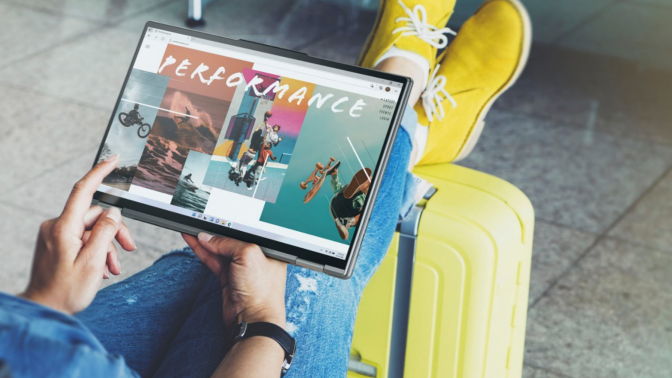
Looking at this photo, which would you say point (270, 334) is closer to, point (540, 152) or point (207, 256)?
point (207, 256)

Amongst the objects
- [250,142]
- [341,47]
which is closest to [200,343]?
[250,142]

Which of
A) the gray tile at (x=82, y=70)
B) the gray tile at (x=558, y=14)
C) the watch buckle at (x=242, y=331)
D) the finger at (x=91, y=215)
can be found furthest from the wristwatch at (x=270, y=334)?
the gray tile at (x=558, y=14)

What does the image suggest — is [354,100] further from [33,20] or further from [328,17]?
[33,20]

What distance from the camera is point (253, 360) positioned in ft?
2.20

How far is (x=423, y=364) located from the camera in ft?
3.43

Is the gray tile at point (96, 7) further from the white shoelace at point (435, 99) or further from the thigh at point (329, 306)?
the thigh at point (329, 306)

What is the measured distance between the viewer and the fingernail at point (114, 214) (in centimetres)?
72

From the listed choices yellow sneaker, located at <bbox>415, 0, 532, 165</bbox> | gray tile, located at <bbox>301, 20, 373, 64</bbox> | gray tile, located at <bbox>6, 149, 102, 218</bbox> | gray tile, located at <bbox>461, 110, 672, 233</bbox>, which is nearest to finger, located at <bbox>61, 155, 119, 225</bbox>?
yellow sneaker, located at <bbox>415, 0, 532, 165</bbox>

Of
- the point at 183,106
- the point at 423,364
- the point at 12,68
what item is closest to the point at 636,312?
the point at 423,364

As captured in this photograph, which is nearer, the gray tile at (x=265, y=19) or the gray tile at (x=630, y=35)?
the gray tile at (x=630, y=35)

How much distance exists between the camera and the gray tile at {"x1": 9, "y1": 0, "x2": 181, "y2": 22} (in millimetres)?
2658

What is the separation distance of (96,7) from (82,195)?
7.66 feet

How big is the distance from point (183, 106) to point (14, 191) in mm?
1211

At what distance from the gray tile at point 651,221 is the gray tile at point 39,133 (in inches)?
65.4
